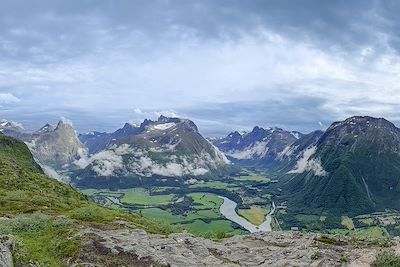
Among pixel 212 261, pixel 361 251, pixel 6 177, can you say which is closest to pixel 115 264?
pixel 212 261

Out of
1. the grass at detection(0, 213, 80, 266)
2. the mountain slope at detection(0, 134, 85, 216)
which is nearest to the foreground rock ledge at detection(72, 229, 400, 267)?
the grass at detection(0, 213, 80, 266)

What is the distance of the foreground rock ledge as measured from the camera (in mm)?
44281

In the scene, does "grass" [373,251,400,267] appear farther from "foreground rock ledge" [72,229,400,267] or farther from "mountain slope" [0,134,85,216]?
"mountain slope" [0,134,85,216]

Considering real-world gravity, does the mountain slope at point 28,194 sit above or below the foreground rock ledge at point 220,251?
below

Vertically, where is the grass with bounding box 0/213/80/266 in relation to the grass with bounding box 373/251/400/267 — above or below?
below

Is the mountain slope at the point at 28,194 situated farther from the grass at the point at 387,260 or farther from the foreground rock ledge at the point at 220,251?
the grass at the point at 387,260

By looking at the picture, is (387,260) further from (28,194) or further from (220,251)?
(28,194)

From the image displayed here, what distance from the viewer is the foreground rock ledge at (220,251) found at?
4428 cm

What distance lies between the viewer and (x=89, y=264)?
140 feet

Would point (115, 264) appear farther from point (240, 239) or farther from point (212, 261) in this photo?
point (240, 239)

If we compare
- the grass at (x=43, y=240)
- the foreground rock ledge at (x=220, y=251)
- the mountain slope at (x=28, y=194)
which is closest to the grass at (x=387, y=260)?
the foreground rock ledge at (x=220, y=251)

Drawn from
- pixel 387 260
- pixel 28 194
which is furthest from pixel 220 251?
pixel 28 194

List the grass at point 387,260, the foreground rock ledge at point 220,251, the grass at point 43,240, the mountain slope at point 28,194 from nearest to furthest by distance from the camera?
the grass at point 387,260, the grass at point 43,240, the foreground rock ledge at point 220,251, the mountain slope at point 28,194

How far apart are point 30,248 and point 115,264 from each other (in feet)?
37.1
